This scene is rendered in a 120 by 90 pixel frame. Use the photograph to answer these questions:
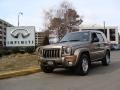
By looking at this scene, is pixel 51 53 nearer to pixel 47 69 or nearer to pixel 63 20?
pixel 47 69

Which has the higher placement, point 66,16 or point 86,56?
point 66,16

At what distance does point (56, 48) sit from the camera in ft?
37.2

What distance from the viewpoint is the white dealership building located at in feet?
105

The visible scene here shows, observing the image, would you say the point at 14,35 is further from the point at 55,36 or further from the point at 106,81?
the point at 55,36

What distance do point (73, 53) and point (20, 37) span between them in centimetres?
2174

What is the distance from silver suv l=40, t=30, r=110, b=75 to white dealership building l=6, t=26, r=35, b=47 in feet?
63.4

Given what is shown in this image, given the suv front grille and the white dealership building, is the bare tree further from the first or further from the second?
the suv front grille

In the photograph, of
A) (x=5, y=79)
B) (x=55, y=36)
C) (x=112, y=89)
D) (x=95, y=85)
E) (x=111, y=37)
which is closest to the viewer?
(x=112, y=89)

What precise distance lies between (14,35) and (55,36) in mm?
41734

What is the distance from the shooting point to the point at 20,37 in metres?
32.3

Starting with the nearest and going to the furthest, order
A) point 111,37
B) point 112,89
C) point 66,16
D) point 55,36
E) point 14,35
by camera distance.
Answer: point 112,89 < point 14,35 < point 66,16 < point 55,36 < point 111,37

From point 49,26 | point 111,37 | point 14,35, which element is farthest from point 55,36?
point 111,37

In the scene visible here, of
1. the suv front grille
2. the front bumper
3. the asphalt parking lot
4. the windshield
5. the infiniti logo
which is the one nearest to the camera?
the asphalt parking lot

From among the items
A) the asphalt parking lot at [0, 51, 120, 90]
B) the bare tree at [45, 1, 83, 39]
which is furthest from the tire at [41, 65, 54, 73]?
the bare tree at [45, 1, 83, 39]
